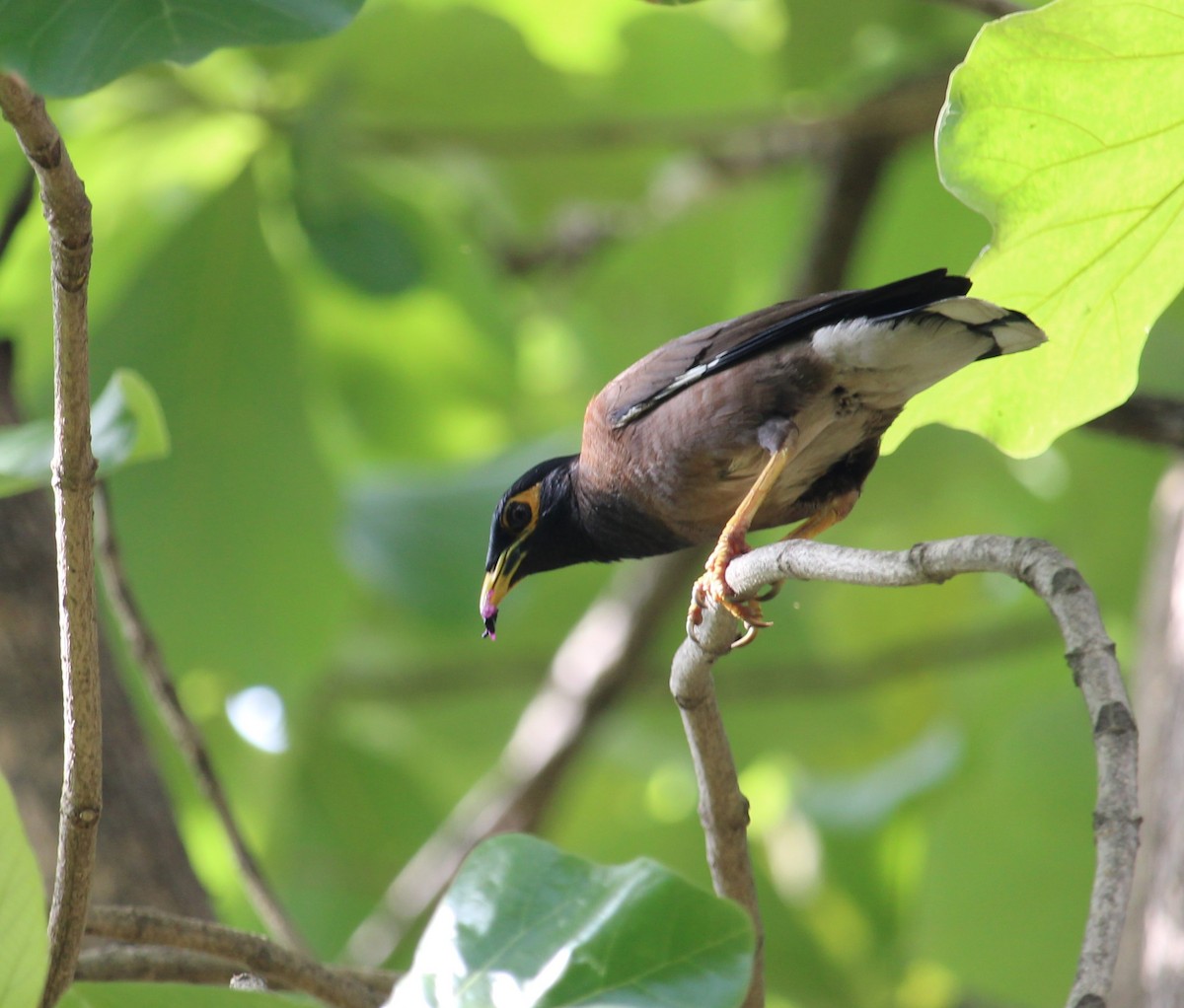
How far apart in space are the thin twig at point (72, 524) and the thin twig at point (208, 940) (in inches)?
13.1

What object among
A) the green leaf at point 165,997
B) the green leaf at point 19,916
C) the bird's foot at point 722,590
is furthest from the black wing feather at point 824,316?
the green leaf at point 19,916

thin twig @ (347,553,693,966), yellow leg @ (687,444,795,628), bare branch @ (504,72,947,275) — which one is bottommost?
thin twig @ (347,553,693,966)

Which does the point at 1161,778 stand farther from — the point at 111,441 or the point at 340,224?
the point at 340,224

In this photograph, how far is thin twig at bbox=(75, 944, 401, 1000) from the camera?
2.37m

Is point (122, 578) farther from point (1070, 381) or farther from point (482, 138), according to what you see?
point (482, 138)

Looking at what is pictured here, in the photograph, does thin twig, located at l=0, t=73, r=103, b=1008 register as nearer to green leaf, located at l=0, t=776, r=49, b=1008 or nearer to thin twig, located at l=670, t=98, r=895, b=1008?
green leaf, located at l=0, t=776, r=49, b=1008

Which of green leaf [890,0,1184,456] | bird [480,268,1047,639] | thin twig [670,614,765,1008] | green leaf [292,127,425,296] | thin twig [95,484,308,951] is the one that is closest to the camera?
green leaf [890,0,1184,456]

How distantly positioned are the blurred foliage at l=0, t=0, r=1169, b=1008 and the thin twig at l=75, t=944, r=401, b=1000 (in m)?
1.86

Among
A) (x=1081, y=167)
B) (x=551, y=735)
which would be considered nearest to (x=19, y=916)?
(x=1081, y=167)

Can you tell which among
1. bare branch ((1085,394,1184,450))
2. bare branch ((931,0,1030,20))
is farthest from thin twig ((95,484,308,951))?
bare branch ((1085,394,1184,450))

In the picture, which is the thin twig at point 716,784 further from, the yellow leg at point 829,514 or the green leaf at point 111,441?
the yellow leg at point 829,514

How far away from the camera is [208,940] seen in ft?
7.66

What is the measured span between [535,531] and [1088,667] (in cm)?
216

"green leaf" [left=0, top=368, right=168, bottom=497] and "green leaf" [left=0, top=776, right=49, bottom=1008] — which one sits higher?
"green leaf" [left=0, top=368, right=168, bottom=497]
